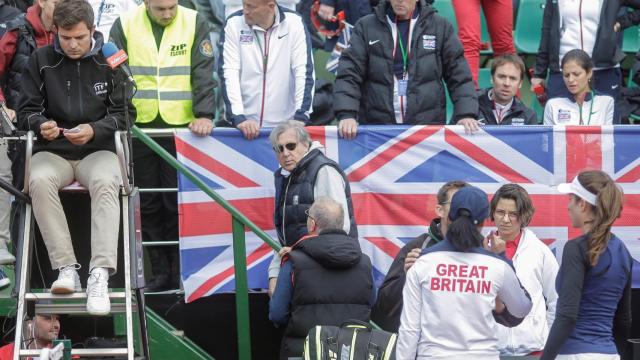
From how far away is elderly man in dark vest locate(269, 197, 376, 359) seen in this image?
7.53 meters

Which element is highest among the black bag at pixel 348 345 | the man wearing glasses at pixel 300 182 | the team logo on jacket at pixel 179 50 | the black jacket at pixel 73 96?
the team logo on jacket at pixel 179 50

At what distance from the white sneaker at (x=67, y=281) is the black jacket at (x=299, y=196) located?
146 cm

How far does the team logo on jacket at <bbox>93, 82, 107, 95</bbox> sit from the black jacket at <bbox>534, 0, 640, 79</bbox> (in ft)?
15.3

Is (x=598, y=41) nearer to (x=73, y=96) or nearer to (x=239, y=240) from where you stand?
(x=239, y=240)

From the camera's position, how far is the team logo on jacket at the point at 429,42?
30.6 ft

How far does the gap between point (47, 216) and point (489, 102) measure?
12.9 ft

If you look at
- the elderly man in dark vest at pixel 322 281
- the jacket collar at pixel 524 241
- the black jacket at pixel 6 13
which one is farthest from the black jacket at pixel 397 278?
the black jacket at pixel 6 13

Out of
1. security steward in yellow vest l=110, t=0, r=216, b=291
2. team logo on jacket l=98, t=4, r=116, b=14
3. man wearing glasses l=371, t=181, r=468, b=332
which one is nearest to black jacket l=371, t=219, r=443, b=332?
man wearing glasses l=371, t=181, r=468, b=332

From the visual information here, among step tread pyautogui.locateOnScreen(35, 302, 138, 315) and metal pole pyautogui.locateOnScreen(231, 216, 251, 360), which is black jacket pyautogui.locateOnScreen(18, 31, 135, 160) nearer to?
step tread pyautogui.locateOnScreen(35, 302, 138, 315)

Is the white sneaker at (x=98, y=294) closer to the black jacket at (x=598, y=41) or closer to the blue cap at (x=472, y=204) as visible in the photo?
the blue cap at (x=472, y=204)

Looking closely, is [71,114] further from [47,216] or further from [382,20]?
[382,20]

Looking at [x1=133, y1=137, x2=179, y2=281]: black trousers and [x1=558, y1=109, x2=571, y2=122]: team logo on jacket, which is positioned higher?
[x1=558, y1=109, x2=571, y2=122]: team logo on jacket

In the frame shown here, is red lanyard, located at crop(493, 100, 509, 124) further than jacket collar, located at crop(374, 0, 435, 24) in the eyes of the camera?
Yes

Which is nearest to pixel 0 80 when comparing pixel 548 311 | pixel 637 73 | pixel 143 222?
pixel 143 222
